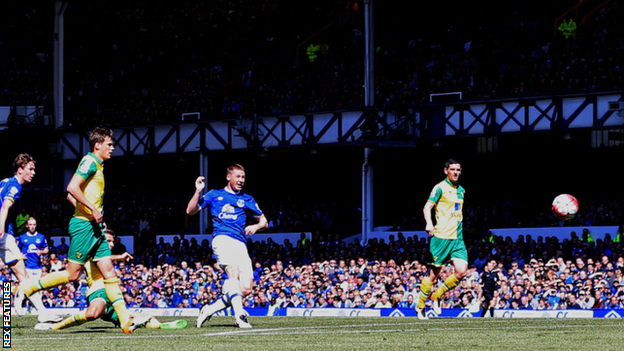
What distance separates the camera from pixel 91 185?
482 inches

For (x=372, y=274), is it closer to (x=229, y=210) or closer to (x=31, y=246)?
(x=31, y=246)

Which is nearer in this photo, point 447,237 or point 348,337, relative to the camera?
point 348,337

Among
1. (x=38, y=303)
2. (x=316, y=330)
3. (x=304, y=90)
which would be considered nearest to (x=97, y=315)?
(x=316, y=330)

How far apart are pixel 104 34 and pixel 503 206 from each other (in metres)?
21.3

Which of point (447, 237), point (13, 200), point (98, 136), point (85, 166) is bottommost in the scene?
point (447, 237)

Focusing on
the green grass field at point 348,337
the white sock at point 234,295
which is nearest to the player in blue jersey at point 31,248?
the green grass field at point 348,337

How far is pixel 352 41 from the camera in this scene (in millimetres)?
39125

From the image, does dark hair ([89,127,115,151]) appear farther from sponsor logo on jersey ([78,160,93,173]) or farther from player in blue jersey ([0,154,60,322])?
player in blue jersey ([0,154,60,322])

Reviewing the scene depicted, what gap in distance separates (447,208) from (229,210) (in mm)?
3702

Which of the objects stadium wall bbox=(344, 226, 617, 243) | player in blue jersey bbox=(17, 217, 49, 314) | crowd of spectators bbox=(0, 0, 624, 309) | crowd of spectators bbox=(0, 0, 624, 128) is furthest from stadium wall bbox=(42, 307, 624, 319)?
crowd of spectators bbox=(0, 0, 624, 128)

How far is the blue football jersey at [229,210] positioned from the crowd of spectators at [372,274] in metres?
9.16

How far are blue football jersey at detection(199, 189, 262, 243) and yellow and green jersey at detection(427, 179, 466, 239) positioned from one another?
320 cm

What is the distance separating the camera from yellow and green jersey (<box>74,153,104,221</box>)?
39.8ft

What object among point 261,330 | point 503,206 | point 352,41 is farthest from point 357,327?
point 352,41
